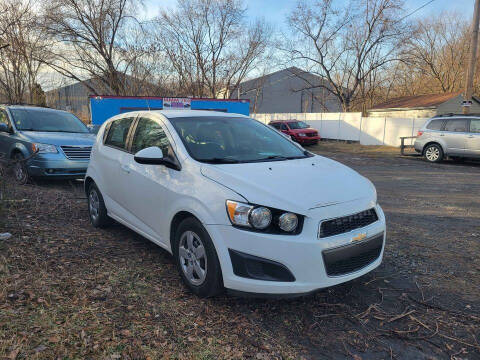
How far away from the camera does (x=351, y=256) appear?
2.78 m

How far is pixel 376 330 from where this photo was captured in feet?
8.87

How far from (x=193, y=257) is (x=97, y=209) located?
235cm

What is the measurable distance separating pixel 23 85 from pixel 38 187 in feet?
62.0

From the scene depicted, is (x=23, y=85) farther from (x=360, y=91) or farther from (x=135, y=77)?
(x=360, y=91)

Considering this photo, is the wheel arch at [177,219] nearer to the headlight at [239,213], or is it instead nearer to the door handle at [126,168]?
the headlight at [239,213]

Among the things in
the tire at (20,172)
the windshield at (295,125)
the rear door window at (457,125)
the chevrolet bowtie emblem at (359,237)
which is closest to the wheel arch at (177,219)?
the chevrolet bowtie emblem at (359,237)

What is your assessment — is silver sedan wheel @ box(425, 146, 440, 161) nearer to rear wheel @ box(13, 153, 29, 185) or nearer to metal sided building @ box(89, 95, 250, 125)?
metal sided building @ box(89, 95, 250, 125)

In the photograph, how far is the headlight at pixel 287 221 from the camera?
2.59m

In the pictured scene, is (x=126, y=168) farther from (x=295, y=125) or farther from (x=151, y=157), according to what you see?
(x=295, y=125)

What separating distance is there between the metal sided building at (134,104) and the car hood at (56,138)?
681 cm

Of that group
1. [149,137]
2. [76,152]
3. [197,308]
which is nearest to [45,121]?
[76,152]

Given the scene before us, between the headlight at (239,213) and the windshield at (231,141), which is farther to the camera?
the windshield at (231,141)

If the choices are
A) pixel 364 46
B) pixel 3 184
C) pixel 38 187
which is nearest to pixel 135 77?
pixel 364 46

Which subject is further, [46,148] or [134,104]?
[134,104]
